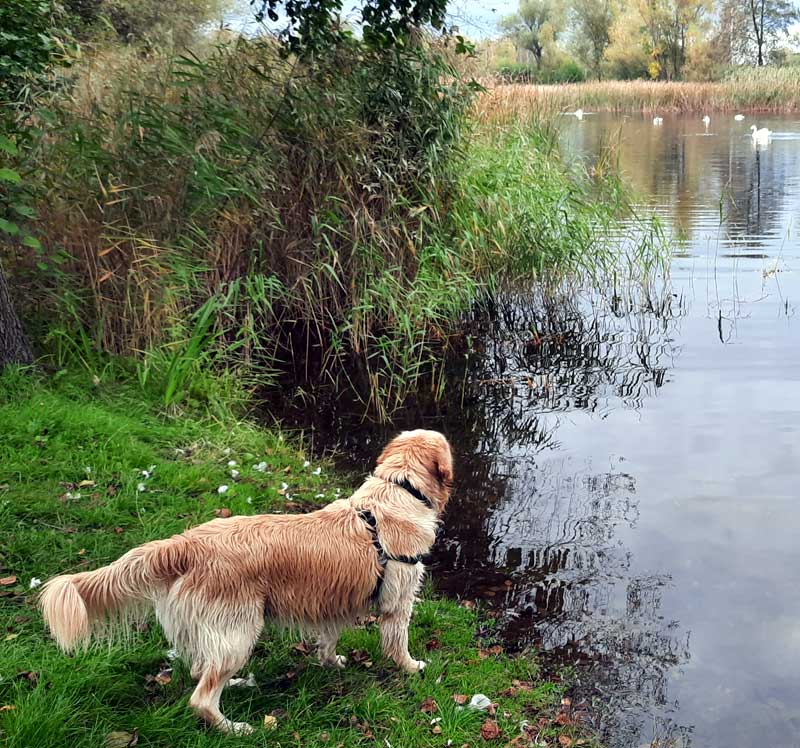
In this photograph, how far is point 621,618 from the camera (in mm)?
5086

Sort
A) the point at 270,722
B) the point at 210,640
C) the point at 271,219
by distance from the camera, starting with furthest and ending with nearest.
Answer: the point at 271,219 < the point at 270,722 < the point at 210,640

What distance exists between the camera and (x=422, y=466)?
4191mm

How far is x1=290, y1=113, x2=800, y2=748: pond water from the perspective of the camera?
4559 mm

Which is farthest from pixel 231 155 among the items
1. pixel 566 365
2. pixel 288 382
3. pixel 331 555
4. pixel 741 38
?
pixel 741 38

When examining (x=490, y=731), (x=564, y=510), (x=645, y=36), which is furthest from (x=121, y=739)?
(x=645, y=36)

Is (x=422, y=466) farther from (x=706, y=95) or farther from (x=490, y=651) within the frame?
(x=706, y=95)

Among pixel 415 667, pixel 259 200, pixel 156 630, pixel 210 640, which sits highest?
pixel 259 200

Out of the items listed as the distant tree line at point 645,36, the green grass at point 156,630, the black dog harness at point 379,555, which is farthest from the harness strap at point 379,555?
A: the distant tree line at point 645,36

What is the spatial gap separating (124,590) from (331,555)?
3.06 feet

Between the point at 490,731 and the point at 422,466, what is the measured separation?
1.29 meters

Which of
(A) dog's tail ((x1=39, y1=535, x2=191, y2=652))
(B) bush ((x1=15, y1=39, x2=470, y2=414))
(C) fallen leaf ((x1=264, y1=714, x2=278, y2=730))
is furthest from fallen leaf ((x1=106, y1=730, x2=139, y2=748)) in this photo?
(B) bush ((x1=15, y1=39, x2=470, y2=414))

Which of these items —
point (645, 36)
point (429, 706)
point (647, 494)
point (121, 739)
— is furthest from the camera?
point (645, 36)

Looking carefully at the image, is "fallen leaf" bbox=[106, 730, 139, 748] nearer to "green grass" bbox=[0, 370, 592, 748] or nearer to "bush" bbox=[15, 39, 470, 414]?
"green grass" bbox=[0, 370, 592, 748]

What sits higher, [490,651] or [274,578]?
[274,578]
